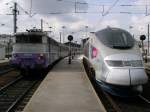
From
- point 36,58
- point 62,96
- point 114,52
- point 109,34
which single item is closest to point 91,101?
point 62,96

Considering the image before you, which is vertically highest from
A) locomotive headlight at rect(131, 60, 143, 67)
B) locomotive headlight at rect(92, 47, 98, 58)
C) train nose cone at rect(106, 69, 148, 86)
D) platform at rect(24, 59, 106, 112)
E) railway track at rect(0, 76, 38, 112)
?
locomotive headlight at rect(92, 47, 98, 58)

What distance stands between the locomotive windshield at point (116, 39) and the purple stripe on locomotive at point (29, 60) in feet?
28.2

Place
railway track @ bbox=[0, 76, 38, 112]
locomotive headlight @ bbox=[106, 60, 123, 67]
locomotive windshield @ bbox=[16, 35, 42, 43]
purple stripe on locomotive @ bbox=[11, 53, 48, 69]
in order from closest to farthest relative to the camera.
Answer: railway track @ bbox=[0, 76, 38, 112] < locomotive headlight @ bbox=[106, 60, 123, 67] < purple stripe on locomotive @ bbox=[11, 53, 48, 69] < locomotive windshield @ bbox=[16, 35, 42, 43]

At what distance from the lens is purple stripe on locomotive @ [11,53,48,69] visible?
2491 centimetres

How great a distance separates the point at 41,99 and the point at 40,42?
11.7m

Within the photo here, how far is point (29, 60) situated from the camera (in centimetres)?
2494

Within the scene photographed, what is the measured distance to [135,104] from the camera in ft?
48.6

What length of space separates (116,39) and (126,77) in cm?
251

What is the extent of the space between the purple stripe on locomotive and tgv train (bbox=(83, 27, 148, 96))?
846 centimetres

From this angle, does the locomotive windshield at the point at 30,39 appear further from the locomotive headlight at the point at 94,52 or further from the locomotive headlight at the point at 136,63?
the locomotive headlight at the point at 136,63

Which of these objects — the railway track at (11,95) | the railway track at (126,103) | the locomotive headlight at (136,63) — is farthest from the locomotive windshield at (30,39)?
the locomotive headlight at (136,63)

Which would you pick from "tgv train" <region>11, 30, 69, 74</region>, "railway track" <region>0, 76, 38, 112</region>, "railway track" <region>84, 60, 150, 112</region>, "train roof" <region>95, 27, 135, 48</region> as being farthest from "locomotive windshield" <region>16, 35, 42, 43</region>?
"railway track" <region>84, 60, 150, 112</region>

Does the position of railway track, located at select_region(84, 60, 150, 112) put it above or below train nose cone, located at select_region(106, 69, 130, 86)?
below

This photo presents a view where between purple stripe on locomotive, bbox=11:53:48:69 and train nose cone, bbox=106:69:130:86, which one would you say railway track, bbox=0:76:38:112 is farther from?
train nose cone, bbox=106:69:130:86
